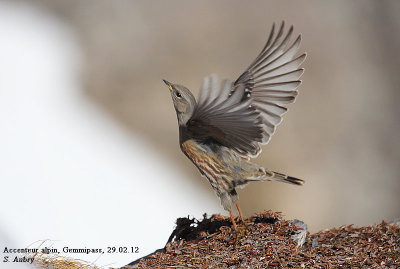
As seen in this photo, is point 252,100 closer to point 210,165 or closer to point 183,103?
point 183,103

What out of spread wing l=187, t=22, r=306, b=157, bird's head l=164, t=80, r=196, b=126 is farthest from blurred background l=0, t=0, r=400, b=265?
spread wing l=187, t=22, r=306, b=157

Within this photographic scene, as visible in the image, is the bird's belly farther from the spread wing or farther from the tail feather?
the tail feather

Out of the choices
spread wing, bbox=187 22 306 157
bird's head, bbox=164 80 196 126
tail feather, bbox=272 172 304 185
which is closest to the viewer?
spread wing, bbox=187 22 306 157

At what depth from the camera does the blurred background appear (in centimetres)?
1175

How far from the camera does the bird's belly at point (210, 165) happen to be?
6.12 meters

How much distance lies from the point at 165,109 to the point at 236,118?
8.15 meters

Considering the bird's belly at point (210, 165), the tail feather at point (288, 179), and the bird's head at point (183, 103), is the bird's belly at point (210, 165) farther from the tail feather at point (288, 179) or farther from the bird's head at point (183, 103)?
the tail feather at point (288, 179)

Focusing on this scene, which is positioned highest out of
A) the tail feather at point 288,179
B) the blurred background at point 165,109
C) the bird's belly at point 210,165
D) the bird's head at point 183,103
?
the blurred background at point 165,109

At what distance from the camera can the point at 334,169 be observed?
13664 millimetres

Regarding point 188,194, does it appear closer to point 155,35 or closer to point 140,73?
point 140,73

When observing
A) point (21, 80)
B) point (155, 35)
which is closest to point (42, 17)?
point (21, 80)

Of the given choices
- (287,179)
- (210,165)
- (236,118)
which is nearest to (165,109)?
(210,165)

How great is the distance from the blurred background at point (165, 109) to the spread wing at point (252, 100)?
4.42m

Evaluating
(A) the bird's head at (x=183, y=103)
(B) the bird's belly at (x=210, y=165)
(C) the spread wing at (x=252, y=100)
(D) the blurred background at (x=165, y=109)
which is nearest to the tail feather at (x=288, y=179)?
(C) the spread wing at (x=252, y=100)
